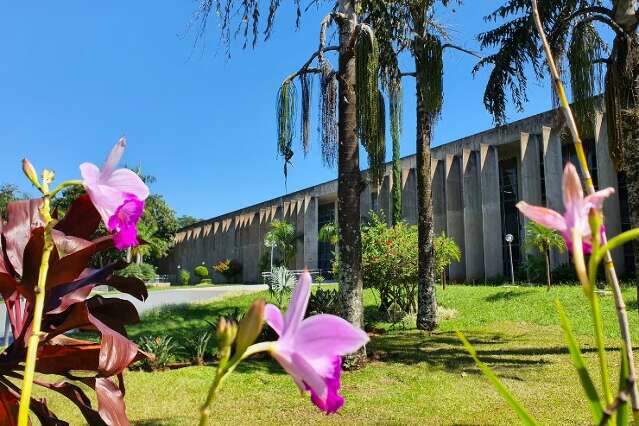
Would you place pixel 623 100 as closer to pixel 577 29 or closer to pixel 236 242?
pixel 577 29

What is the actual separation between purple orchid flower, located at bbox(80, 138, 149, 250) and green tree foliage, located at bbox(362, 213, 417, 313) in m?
10.7

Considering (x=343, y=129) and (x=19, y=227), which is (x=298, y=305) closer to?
(x=19, y=227)

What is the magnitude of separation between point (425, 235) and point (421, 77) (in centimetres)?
387

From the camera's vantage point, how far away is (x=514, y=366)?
6566 millimetres

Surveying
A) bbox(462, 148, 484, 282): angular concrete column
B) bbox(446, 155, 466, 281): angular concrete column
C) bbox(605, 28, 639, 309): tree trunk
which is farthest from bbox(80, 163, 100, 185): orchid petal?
bbox(446, 155, 466, 281): angular concrete column

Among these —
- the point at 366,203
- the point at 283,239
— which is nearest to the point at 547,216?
the point at 366,203

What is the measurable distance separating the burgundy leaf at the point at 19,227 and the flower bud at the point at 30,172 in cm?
110

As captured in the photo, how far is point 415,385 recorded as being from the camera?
5832 millimetres

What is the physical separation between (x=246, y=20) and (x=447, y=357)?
5.46 metres

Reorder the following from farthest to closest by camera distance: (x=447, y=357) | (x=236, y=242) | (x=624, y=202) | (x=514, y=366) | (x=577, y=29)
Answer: (x=236, y=242) < (x=624, y=202) < (x=447, y=357) < (x=514, y=366) < (x=577, y=29)

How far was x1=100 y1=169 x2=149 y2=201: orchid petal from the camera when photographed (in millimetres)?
592

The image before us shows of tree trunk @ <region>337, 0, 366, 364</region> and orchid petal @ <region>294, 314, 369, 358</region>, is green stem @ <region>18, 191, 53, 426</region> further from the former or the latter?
tree trunk @ <region>337, 0, 366, 364</region>

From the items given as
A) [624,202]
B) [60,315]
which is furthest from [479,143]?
[60,315]

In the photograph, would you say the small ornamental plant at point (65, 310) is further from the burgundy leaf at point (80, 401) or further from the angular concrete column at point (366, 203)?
the angular concrete column at point (366, 203)
